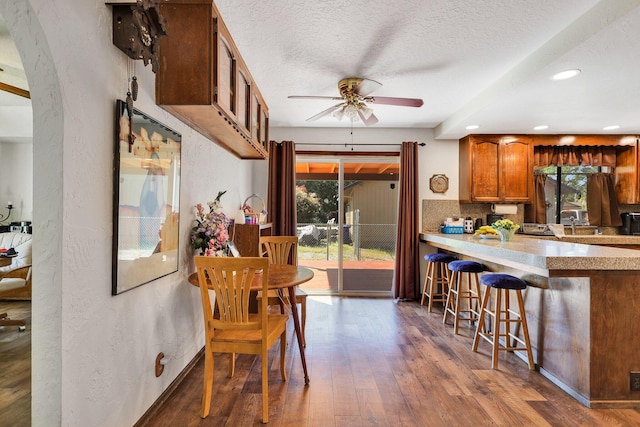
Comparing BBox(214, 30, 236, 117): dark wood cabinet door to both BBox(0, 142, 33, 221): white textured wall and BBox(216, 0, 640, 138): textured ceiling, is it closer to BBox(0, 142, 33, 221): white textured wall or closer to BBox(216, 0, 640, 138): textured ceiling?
BBox(216, 0, 640, 138): textured ceiling

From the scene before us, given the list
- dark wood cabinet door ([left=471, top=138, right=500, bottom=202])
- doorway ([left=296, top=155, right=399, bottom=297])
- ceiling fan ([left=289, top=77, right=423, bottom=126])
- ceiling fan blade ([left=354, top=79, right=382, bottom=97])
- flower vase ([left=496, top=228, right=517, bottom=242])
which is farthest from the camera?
doorway ([left=296, top=155, right=399, bottom=297])

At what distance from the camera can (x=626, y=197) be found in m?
4.53

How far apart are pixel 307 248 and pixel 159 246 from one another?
10.5 ft

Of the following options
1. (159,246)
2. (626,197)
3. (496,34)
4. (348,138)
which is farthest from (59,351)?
(626,197)

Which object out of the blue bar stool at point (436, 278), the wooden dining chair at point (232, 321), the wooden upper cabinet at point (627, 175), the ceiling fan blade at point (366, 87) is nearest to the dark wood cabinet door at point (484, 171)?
the blue bar stool at point (436, 278)

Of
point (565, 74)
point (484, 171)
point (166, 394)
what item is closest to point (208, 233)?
point (166, 394)

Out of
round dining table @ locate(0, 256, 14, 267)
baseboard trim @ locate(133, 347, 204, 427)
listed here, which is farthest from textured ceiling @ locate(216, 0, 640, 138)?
round dining table @ locate(0, 256, 14, 267)

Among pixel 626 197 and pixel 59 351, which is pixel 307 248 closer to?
pixel 59 351

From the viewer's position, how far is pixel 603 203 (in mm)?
Result: 4648

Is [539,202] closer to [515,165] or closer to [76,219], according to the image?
[515,165]

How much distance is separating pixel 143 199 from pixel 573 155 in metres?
5.23

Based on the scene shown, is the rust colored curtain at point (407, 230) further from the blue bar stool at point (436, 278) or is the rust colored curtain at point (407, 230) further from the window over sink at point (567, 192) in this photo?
the window over sink at point (567, 192)

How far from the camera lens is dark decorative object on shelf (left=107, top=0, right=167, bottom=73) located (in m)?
1.54

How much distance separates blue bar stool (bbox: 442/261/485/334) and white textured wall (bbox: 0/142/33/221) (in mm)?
5795
